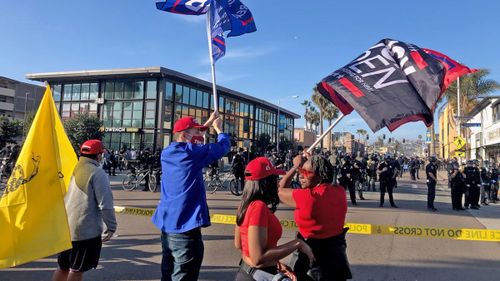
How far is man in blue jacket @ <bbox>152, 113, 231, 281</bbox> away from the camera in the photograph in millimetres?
3021

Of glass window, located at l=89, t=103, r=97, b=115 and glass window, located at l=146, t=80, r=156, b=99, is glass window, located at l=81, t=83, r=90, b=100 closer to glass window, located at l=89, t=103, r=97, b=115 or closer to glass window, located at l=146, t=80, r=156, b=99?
glass window, located at l=89, t=103, r=97, b=115

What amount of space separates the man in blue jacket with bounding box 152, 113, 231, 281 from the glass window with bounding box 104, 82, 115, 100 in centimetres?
3803

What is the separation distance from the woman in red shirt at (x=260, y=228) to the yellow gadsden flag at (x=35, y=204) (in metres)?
1.80

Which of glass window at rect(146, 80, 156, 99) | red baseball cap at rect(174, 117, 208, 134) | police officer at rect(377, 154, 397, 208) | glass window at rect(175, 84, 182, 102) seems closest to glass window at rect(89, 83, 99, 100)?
glass window at rect(146, 80, 156, 99)

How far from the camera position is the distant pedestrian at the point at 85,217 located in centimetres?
344

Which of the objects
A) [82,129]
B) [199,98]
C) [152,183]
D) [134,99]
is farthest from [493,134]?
[82,129]

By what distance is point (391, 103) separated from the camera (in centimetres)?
383

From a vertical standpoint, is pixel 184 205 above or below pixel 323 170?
below

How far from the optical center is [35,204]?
10.9 ft

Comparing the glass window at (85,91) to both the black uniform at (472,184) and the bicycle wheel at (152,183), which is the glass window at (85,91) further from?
the black uniform at (472,184)

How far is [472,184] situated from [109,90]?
34.7 meters

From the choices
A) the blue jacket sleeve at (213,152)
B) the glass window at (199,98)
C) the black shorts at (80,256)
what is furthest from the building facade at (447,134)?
the black shorts at (80,256)

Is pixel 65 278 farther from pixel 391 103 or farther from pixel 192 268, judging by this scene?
pixel 391 103

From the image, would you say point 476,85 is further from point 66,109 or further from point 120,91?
point 66,109
